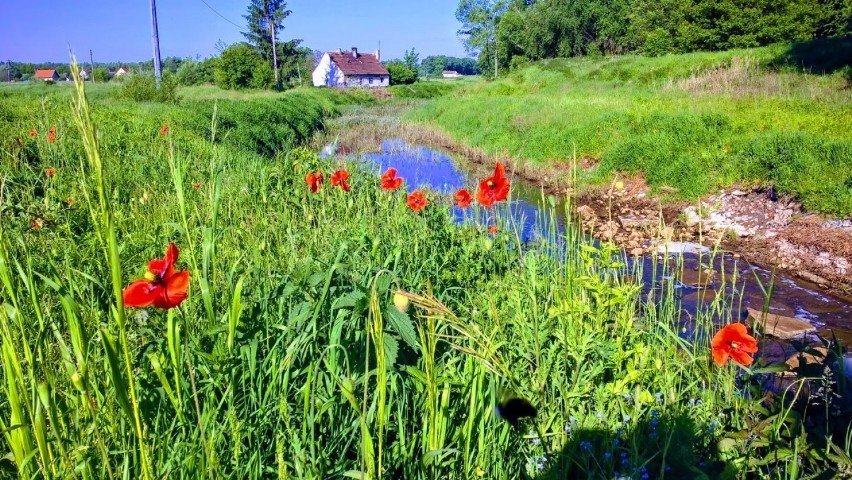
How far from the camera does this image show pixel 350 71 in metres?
53.5

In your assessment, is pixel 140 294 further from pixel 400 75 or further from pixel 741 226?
pixel 400 75

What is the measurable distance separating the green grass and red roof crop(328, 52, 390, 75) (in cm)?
3558

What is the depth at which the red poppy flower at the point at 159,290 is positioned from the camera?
3.57 feet

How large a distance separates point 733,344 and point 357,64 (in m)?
56.3

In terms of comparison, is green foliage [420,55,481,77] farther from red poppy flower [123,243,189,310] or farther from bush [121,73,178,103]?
red poppy flower [123,243,189,310]

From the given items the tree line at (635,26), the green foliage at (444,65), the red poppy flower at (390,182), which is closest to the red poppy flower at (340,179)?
the red poppy flower at (390,182)

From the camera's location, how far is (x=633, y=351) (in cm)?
215

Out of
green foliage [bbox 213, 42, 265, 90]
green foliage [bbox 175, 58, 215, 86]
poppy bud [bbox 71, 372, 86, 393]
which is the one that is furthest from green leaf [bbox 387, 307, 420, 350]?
green foliage [bbox 175, 58, 215, 86]

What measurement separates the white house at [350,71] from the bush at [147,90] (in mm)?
36633

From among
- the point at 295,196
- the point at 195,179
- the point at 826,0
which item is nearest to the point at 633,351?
the point at 295,196

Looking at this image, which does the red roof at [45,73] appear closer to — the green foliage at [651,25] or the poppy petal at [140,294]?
the green foliage at [651,25]

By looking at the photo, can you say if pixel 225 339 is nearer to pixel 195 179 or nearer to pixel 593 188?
pixel 195 179

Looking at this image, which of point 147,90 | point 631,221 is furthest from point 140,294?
point 147,90

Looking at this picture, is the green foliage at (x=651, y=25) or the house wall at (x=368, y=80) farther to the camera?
the house wall at (x=368, y=80)
